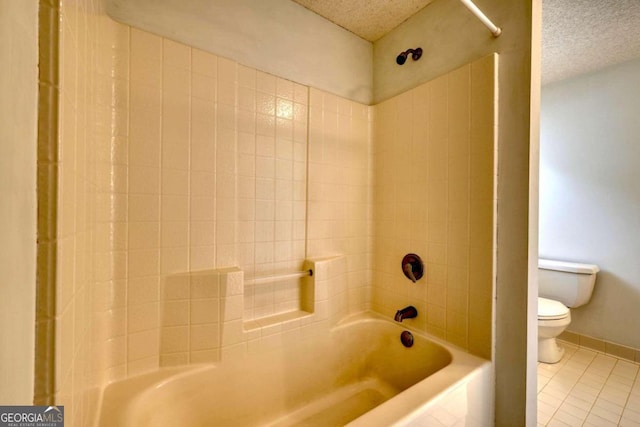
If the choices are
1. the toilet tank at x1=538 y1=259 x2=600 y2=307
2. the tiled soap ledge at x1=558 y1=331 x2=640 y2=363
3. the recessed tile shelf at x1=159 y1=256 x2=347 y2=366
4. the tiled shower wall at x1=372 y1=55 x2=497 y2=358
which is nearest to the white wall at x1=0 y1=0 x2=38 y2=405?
the recessed tile shelf at x1=159 y1=256 x2=347 y2=366

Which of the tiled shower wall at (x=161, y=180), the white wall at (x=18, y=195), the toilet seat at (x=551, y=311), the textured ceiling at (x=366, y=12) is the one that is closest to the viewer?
the white wall at (x=18, y=195)

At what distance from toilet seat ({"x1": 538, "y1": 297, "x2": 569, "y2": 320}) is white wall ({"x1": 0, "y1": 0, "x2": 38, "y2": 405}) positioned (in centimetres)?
Result: 253

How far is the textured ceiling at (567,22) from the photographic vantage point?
1431 millimetres

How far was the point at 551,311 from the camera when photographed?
6.18ft

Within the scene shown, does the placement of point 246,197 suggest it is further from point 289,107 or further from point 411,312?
point 411,312

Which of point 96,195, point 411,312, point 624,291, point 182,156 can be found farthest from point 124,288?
point 624,291

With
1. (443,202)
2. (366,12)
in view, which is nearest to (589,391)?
(443,202)

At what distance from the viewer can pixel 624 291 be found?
2012mm

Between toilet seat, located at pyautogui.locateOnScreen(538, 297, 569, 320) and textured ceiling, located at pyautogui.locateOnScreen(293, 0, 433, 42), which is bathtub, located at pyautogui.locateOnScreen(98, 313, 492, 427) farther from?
textured ceiling, located at pyautogui.locateOnScreen(293, 0, 433, 42)

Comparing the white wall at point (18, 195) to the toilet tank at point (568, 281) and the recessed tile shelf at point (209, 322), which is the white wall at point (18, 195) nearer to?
the recessed tile shelf at point (209, 322)

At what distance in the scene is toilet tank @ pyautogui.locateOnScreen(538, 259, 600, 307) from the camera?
2.06 m

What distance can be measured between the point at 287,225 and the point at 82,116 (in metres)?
0.93

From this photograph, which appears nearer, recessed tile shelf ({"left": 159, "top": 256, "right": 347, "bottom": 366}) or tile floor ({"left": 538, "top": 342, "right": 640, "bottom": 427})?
recessed tile shelf ({"left": 159, "top": 256, "right": 347, "bottom": 366})

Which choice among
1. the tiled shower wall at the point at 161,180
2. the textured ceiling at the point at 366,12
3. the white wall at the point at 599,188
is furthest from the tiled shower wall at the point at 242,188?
the white wall at the point at 599,188
